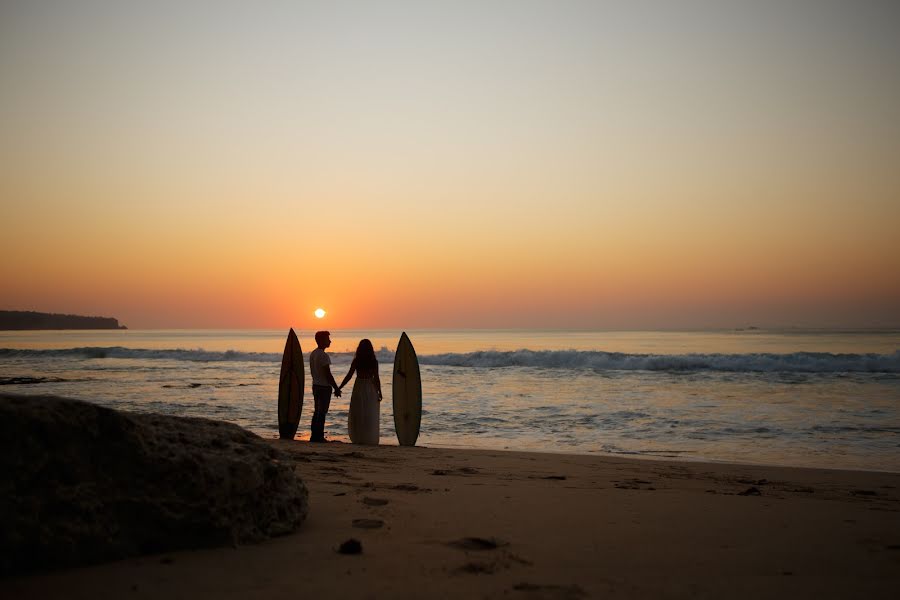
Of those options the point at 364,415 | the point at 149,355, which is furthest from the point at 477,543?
the point at 149,355

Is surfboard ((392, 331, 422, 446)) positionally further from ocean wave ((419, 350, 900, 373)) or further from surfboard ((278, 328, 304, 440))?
ocean wave ((419, 350, 900, 373))

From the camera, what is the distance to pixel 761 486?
5625 mm

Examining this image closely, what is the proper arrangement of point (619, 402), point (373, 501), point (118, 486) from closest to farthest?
point (118, 486)
point (373, 501)
point (619, 402)

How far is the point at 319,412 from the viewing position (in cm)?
889

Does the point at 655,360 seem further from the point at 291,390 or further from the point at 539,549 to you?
the point at 539,549

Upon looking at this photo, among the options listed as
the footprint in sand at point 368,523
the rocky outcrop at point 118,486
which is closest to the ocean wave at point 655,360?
the footprint in sand at point 368,523

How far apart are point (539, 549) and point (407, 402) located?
693cm

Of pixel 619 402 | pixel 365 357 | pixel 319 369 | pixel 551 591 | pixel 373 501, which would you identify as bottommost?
pixel 619 402

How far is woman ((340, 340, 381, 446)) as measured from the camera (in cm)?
883

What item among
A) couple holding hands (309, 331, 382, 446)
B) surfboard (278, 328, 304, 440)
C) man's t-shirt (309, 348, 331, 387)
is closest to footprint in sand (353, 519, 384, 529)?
couple holding hands (309, 331, 382, 446)

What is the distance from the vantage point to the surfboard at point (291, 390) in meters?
10.0

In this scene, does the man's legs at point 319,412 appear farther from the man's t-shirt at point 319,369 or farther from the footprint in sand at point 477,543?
the footprint in sand at point 477,543

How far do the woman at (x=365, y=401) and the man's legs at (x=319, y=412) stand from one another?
399 millimetres

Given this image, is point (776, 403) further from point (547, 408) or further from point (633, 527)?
point (633, 527)
